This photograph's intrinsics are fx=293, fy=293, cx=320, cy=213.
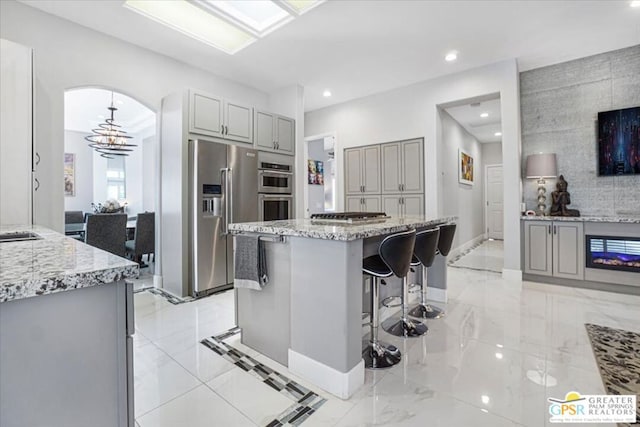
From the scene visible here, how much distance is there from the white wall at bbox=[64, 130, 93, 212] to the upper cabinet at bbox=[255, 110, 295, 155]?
19.7ft

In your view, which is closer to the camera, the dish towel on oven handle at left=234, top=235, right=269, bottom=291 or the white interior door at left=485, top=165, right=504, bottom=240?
the dish towel on oven handle at left=234, top=235, right=269, bottom=291

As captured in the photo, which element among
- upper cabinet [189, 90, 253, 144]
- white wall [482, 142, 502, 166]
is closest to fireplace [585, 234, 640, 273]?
upper cabinet [189, 90, 253, 144]

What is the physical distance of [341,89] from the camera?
510cm

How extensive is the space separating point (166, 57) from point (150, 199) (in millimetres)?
5154

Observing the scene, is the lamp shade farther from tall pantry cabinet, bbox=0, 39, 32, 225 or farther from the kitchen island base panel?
tall pantry cabinet, bbox=0, 39, 32, 225

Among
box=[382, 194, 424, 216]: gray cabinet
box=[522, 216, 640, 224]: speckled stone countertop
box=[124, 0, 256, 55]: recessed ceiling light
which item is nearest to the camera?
box=[124, 0, 256, 55]: recessed ceiling light

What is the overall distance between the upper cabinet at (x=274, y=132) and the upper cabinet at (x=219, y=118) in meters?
0.16

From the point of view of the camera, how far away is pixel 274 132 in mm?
4426

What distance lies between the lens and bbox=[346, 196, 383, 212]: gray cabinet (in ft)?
17.7

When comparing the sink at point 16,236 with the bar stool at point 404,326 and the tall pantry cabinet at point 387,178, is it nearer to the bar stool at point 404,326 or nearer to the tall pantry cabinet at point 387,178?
the bar stool at point 404,326

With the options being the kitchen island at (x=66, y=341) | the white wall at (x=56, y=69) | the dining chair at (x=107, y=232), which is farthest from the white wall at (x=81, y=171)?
the kitchen island at (x=66, y=341)

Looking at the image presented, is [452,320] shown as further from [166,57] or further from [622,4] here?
[166,57]

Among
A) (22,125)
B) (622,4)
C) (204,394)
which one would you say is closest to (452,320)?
(204,394)

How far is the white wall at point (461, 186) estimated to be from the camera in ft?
17.5
